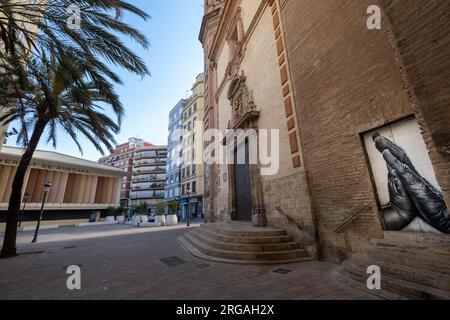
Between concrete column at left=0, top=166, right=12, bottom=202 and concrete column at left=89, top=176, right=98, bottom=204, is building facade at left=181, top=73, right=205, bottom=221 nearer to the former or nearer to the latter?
concrete column at left=89, top=176, right=98, bottom=204

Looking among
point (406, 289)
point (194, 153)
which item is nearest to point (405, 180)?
point (406, 289)

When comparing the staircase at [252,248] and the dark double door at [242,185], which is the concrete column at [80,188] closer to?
the dark double door at [242,185]

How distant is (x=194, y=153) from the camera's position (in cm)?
3644

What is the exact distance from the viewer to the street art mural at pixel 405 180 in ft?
11.4

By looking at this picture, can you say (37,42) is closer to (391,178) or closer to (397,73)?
(397,73)

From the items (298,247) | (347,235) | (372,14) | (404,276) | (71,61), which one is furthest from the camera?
(298,247)

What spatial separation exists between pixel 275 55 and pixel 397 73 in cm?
503

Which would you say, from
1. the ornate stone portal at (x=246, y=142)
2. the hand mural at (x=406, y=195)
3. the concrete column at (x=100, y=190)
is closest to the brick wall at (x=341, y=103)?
the hand mural at (x=406, y=195)

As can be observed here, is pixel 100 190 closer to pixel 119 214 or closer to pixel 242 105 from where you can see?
pixel 119 214

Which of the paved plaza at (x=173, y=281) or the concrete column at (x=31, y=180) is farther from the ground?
the concrete column at (x=31, y=180)

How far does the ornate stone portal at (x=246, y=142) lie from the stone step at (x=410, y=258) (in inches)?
165

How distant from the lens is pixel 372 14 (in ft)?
14.3

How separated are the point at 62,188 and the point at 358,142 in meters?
35.3
